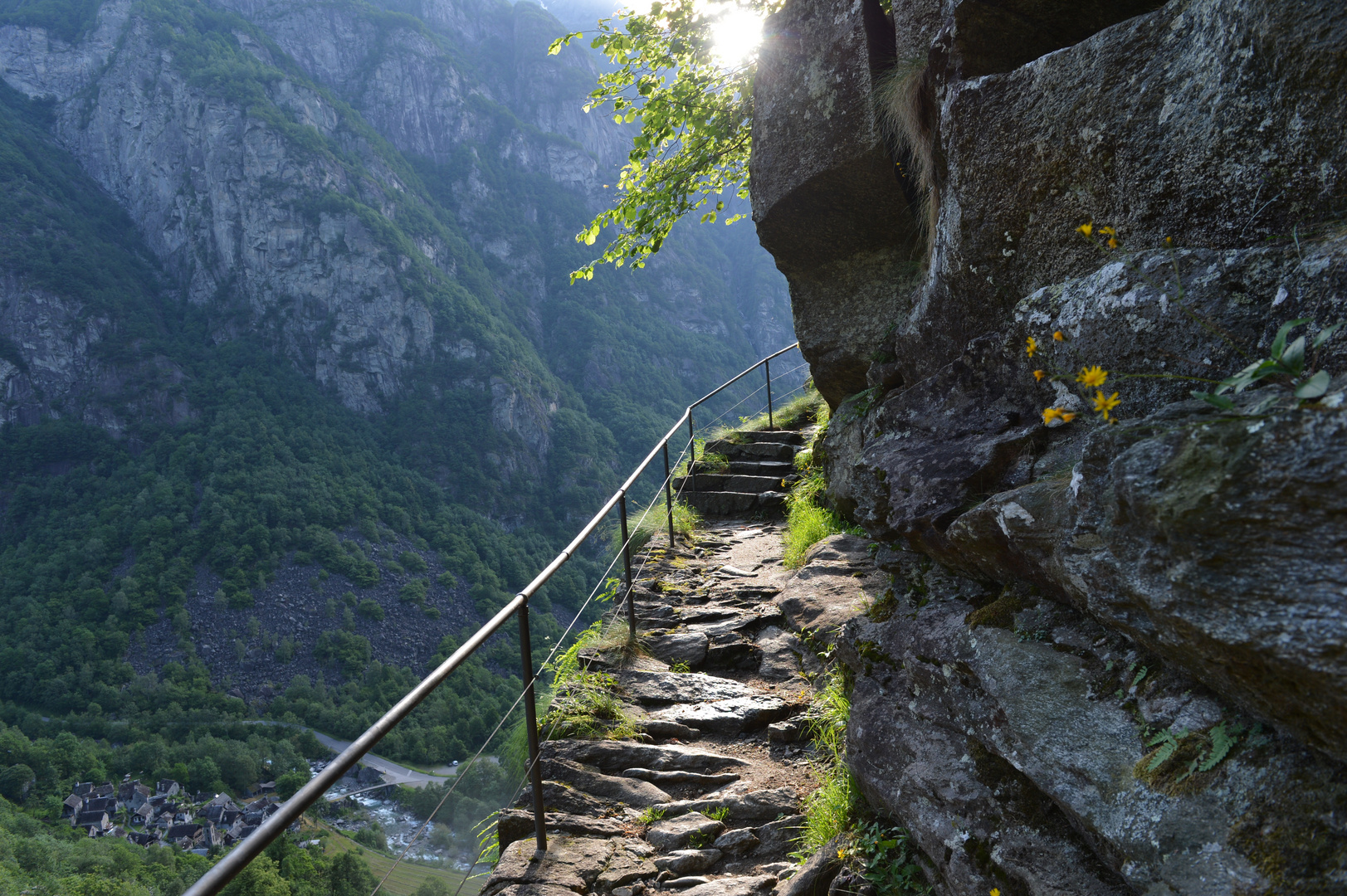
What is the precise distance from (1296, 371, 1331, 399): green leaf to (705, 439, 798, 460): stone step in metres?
7.70

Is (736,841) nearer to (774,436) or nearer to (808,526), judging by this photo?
(808,526)

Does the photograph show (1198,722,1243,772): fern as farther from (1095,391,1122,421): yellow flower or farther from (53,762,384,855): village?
(53,762,384,855): village

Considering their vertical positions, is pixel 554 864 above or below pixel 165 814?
above

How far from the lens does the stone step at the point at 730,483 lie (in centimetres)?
821

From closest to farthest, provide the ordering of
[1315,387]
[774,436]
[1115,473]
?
[1315,387], [1115,473], [774,436]

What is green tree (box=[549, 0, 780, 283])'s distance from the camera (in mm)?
7586

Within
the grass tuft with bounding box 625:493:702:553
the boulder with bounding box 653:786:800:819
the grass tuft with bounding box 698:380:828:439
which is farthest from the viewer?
the grass tuft with bounding box 698:380:828:439

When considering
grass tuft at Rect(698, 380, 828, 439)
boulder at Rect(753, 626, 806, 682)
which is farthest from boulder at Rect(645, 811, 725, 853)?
grass tuft at Rect(698, 380, 828, 439)

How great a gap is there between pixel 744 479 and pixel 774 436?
1.47 meters

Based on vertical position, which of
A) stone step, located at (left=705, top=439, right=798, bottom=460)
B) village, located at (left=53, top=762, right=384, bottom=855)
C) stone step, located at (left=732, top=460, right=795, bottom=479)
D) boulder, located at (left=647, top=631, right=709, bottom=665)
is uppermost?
stone step, located at (left=705, top=439, right=798, bottom=460)

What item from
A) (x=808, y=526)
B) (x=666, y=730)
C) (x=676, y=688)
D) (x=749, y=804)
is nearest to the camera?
(x=749, y=804)

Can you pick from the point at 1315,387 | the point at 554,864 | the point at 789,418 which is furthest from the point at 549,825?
the point at 789,418

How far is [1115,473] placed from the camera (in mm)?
1612

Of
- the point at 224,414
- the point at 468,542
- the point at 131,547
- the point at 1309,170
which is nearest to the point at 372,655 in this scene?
the point at 468,542
